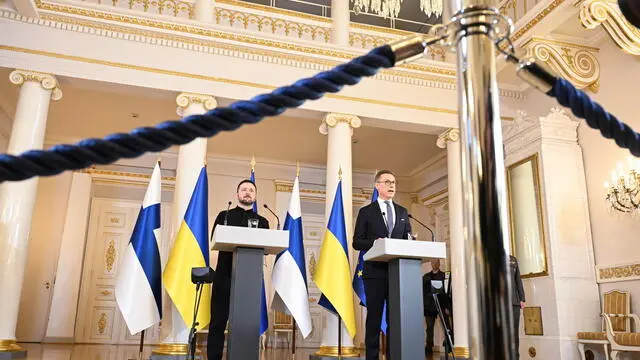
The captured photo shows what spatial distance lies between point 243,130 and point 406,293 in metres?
5.86

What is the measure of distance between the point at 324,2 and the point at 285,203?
12.8ft

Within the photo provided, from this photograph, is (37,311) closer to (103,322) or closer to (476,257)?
(103,322)

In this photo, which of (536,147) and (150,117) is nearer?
(536,147)

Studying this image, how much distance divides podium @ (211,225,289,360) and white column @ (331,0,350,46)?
417 cm

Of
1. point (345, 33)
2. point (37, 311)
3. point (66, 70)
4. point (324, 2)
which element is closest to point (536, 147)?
point (345, 33)

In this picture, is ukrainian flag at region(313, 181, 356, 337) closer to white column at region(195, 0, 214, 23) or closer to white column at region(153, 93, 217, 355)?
white column at region(153, 93, 217, 355)

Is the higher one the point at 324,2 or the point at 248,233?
the point at 324,2

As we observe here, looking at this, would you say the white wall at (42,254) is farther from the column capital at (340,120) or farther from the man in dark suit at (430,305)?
the man in dark suit at (430,305)

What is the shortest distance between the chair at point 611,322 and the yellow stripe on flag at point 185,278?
400 cm

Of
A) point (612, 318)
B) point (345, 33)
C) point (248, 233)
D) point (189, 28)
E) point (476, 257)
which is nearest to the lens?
point (476, 257)

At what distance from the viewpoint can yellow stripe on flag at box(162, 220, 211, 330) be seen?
498cm

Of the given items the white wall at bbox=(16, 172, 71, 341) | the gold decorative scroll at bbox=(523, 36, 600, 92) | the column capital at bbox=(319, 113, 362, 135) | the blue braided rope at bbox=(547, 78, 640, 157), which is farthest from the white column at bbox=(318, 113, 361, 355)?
the blue braided rope at bbox=(547, 78, 640, 157)

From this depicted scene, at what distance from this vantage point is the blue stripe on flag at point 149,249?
17.2 ft

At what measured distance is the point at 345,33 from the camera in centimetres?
712
